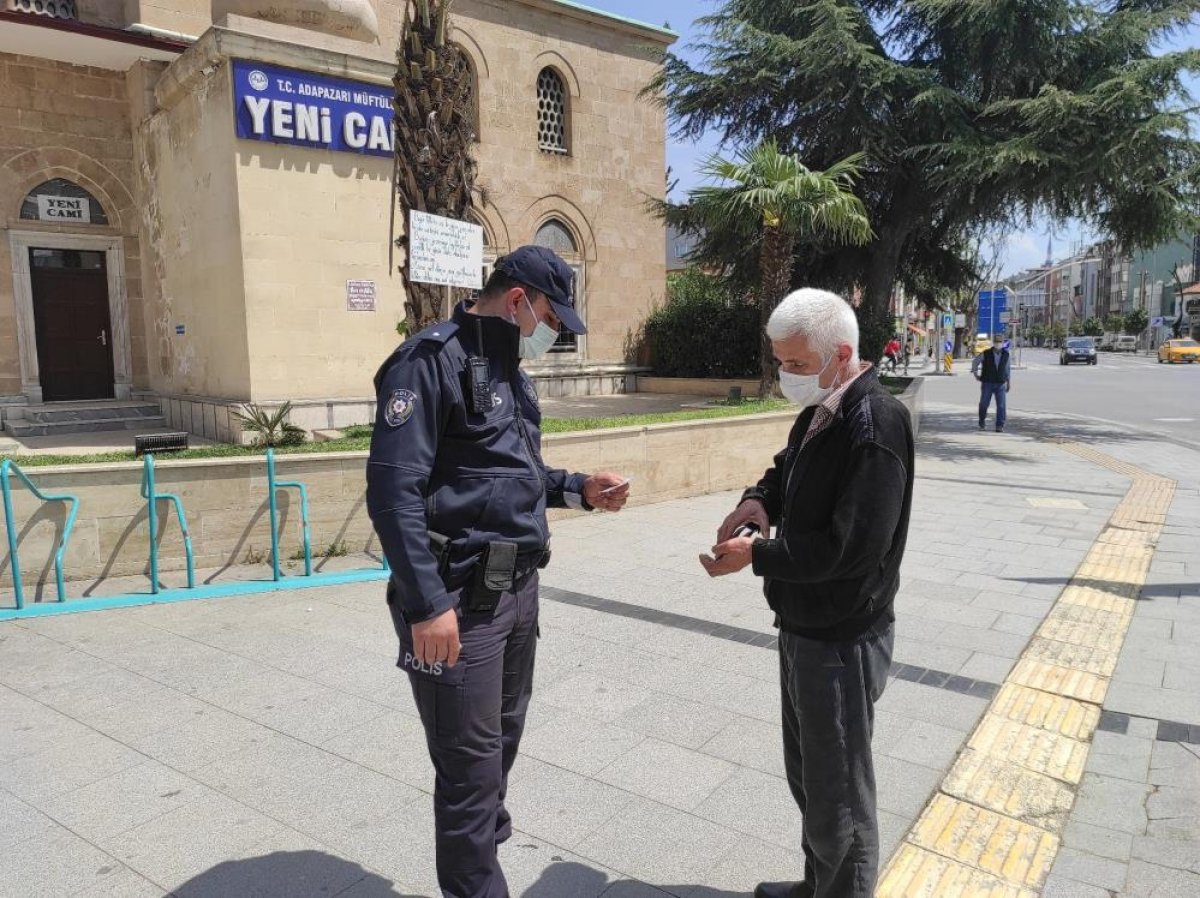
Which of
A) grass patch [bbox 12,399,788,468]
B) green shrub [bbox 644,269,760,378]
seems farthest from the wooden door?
green shrub [bbox 644,269,760,378]

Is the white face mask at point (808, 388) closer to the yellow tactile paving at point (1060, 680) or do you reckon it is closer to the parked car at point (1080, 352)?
the yellow tactile paving at point (1060, 680)

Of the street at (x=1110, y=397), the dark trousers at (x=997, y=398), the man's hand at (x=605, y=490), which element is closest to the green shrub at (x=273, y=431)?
the man's hand at (x=605, y=490)

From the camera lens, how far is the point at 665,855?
2850 millimetres

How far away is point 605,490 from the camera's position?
9.16 feet

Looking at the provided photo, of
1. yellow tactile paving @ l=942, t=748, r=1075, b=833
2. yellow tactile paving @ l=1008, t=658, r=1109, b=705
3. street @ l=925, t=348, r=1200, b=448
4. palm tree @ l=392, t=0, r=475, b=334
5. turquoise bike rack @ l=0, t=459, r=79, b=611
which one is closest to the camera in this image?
yellow tactile paving @ l=942, t=748, r=1075, b=833

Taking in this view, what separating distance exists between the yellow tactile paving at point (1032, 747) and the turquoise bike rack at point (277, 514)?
4672 millimetres

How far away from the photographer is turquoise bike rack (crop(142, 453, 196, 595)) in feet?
19.0

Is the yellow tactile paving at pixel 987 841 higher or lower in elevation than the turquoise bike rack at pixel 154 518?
lower

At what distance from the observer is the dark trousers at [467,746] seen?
2.27 m

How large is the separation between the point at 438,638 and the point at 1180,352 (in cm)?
5442

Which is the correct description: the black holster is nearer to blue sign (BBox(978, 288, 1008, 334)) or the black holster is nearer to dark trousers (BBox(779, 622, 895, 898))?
dark trousers (BBox(779, 622, 895, 898))

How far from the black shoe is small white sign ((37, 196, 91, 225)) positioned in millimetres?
14415

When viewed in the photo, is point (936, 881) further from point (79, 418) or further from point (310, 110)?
point (79, 418)

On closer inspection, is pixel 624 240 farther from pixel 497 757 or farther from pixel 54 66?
pixel 497 757
